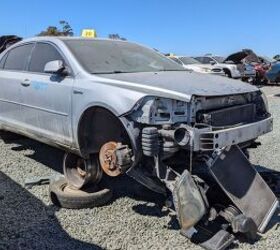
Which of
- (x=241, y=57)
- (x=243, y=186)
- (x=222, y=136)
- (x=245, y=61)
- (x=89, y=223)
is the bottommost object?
(x=89, y=223)

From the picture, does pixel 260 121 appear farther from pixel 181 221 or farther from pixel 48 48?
pixel 48 48

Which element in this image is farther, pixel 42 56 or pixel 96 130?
pixel 42 56

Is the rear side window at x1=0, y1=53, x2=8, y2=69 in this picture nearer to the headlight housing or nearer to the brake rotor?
the brake rotor

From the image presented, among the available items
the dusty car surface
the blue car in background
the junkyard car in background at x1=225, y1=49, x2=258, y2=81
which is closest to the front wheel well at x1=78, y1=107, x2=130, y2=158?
the dusty car surface

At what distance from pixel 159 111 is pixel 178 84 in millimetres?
451

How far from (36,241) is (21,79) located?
2775 mm

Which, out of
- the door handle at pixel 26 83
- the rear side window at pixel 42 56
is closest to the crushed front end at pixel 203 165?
the rear side window at pixel 42 56

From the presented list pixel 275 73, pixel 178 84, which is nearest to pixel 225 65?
pixel 275 73

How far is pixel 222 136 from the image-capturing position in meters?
4.18

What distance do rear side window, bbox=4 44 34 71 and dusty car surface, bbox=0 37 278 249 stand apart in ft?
2.14

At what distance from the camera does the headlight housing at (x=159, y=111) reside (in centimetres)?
411

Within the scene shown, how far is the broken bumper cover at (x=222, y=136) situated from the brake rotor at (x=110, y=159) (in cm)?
79

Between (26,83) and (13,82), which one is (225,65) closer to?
(13,82)

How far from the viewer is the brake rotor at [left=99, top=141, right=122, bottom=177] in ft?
14.4
